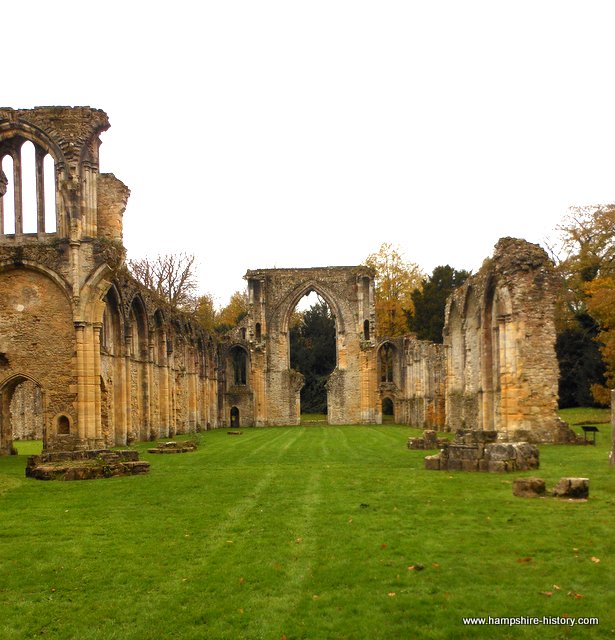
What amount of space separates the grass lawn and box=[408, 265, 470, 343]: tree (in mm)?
35397

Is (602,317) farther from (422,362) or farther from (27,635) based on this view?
(27,635)

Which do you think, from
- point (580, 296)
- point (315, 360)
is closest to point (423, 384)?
point (580, 296)

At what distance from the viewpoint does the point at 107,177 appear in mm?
22359

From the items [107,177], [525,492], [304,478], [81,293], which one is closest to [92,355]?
[81,293]

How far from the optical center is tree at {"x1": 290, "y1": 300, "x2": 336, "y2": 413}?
55438mm

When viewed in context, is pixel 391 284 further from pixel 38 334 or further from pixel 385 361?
pixel 38 334

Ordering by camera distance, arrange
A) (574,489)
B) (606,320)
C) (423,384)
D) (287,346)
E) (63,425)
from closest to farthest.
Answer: (574,489)
(63,425)
(606,320)
(423,384)
(287,346)

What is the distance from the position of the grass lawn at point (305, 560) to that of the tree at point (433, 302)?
116 ft

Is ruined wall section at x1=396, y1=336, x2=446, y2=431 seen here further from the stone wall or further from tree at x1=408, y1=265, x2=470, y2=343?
the stone wall

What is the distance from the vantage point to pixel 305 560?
6637 millimetres

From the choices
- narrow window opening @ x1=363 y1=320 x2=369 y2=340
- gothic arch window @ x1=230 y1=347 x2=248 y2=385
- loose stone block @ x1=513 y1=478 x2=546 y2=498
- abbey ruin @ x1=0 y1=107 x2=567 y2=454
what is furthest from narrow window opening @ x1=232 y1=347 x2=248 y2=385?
loose stone block @ x1=513 y1=478 x2=546 y2=498

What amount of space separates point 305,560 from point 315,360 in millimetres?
48844

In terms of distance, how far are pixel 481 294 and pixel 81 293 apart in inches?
469

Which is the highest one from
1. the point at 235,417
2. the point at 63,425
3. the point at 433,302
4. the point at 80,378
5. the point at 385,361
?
the point at 433,302
